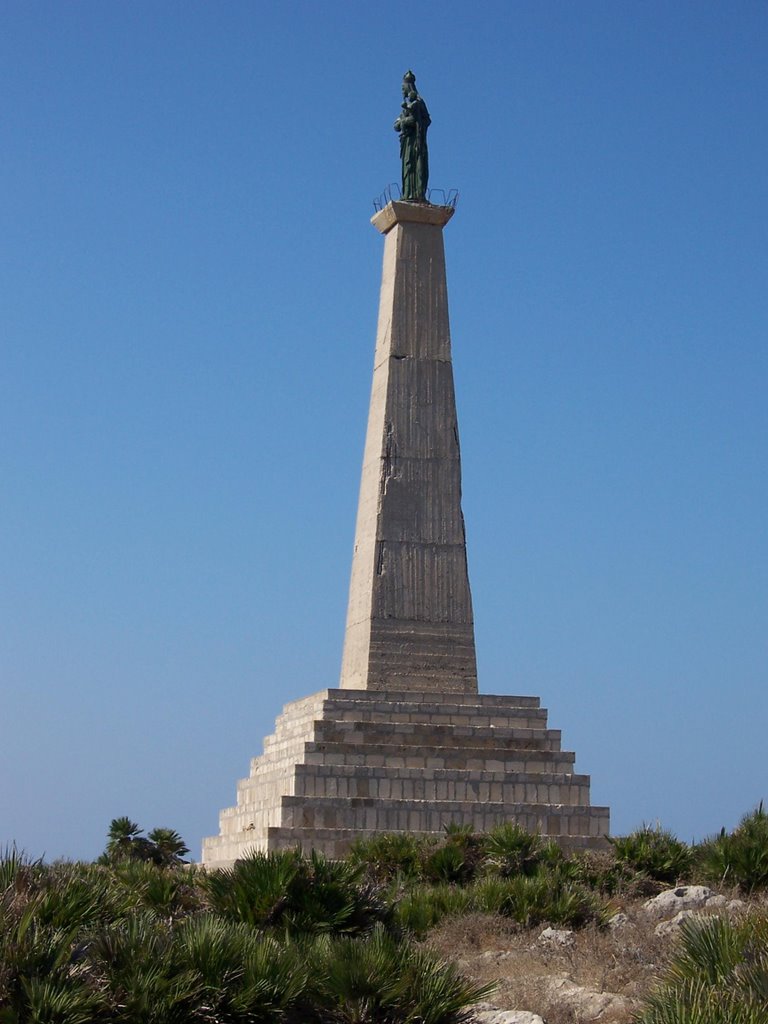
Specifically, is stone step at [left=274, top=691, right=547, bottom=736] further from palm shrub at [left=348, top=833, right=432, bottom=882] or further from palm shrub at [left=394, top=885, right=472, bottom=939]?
palm shrub at [left=394, top=885, right=472, bottom=939]

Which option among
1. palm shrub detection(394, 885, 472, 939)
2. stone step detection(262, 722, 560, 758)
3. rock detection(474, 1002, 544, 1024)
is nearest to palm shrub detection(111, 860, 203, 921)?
palm shrub detection(394, 885, 472, 939)

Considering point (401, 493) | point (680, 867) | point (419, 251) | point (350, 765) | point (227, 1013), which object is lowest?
point (227, 1013)

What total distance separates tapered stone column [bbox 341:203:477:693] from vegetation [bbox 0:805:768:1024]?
7.09 m

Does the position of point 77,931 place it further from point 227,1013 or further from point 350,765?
point 350,765

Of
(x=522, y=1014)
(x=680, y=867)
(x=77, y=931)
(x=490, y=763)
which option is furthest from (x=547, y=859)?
(x=77, y=931)

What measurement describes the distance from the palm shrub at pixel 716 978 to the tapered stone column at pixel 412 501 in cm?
1241

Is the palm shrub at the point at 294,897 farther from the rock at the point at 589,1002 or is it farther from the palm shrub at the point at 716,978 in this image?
the palm shrub at the point at 716,978

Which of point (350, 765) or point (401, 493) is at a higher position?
point (401, 493)

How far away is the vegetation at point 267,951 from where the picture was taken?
10109 millimetres

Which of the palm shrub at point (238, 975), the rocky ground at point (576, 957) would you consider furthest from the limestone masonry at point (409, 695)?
the palm shrub at point (238, 975)

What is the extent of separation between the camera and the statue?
2617 cm

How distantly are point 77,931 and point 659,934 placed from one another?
6395 millimetres

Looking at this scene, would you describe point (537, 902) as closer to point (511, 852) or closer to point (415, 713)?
point (511, 852)

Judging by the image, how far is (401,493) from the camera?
24703 mm
